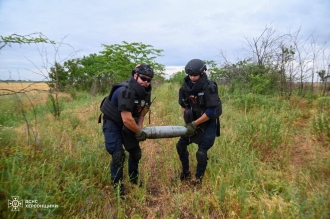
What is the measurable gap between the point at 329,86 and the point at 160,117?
528 cm

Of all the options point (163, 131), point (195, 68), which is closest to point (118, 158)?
point (163, 131)

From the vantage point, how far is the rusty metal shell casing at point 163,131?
8.46ft

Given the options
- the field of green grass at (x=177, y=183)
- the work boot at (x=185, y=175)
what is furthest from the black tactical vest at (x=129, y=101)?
the work boot at (x=185, y=175)

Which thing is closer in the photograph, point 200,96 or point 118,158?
point 118,158

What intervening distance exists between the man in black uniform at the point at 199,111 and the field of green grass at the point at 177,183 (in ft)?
1.02

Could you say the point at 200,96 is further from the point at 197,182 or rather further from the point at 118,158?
the point at 118,158

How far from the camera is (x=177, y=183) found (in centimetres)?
268

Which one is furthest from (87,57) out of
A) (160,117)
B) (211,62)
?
Result: (160,117)

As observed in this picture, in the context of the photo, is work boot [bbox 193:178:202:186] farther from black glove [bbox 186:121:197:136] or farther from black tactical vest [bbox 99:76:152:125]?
black tactical vest [bbox 99:76:152:125]

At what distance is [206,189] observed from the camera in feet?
8.42

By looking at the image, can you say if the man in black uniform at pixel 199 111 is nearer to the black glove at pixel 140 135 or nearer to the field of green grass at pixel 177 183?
the field of green grass at pixel 177 183

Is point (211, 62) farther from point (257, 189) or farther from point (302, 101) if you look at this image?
point (257, 189)

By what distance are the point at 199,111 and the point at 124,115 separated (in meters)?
1.09

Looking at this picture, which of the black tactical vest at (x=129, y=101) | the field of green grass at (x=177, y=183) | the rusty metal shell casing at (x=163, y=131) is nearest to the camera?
the field of green grass at (x=177, y=183)
